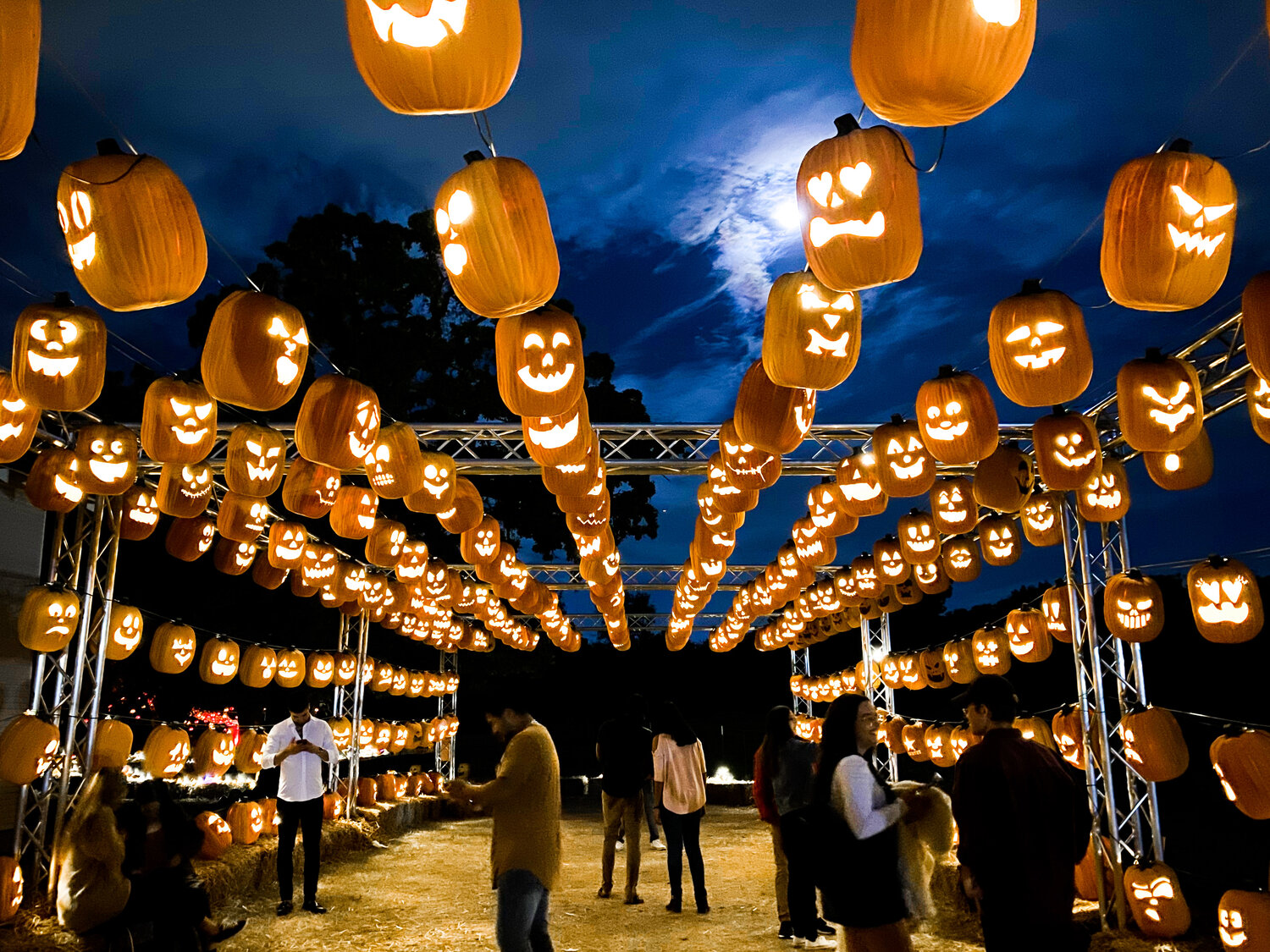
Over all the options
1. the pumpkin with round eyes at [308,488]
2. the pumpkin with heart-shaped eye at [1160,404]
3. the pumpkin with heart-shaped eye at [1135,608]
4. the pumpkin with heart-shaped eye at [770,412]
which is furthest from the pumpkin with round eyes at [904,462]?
the pumpkin with round eyes at [308,488]

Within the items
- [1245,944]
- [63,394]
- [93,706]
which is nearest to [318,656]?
[93,706]

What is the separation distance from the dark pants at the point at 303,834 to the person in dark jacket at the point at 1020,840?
19.2 feet

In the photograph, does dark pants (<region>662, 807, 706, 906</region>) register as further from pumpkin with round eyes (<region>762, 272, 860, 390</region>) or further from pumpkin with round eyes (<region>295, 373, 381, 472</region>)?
pumpkin with round eyes (<region>762, 272, 860, 390</region>)

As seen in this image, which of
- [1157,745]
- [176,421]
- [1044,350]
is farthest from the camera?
[1157,745]

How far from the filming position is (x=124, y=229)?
11.5ft

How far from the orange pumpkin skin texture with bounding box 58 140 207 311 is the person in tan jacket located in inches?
96.8

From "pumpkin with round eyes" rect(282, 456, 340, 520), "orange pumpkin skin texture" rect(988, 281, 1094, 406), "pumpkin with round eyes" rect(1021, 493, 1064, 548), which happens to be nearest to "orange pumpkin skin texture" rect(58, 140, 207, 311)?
"pumpkin with round eyes" rect(282, 456, 340, 520)

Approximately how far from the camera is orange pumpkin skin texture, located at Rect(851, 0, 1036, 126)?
2.56 metres

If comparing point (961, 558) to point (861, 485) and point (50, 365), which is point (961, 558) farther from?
point (50, 365)

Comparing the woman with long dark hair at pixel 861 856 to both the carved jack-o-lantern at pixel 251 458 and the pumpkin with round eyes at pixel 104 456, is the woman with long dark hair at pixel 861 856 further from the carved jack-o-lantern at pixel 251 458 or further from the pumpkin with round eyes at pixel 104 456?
the pumpkin with round eyes at pixel 104 456

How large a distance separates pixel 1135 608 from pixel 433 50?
6490 mm

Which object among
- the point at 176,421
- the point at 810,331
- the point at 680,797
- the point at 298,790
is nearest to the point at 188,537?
the point at 298,790

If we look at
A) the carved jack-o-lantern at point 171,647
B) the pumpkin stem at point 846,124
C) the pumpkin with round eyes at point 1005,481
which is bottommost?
the carved jack-o-lantern at point 171,647

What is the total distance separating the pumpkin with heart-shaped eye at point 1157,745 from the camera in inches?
272
